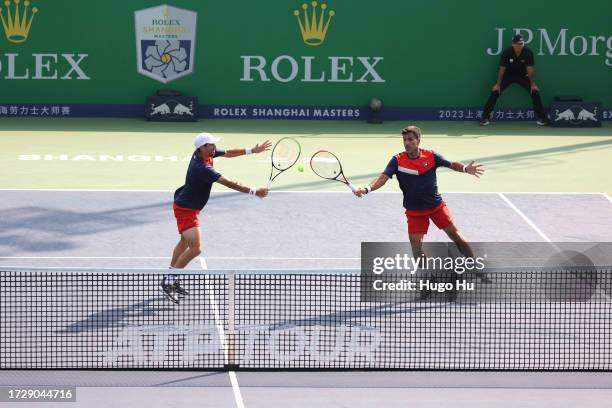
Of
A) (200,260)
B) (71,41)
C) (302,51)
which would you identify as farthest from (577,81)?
(200,260)

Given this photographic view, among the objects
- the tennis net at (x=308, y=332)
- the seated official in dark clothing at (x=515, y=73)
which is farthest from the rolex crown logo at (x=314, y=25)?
the tennis net at (x=308, y=332)

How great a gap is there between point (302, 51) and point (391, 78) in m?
1.94

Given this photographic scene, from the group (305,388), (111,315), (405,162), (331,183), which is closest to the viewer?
(305,388)

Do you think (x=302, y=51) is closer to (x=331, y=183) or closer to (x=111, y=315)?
(x=331, y=183)

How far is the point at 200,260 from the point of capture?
45.8 feet

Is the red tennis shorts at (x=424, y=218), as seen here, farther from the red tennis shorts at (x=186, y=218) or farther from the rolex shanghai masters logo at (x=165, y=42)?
the rolex shanghai masters logo at (x=165, y=42)

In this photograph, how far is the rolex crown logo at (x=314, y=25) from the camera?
80.9 ft

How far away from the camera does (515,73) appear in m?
24.5

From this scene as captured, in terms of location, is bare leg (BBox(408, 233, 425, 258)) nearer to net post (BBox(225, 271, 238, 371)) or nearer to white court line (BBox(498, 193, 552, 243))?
net post (BBox(225, 271, 238, 371))

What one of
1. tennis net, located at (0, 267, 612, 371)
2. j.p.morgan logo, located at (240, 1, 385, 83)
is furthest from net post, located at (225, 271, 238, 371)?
j.p.morgan logo, located at (240, 1, 385, 83)

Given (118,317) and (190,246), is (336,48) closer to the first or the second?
(190,246)

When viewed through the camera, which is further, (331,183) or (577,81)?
(577,81)

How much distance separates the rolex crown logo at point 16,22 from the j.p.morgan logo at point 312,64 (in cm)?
440

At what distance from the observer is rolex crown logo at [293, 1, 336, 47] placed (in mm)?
24656
